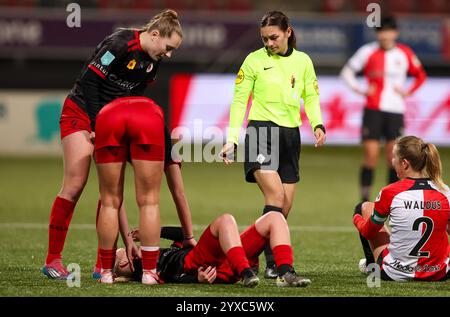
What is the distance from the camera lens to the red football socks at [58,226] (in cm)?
616

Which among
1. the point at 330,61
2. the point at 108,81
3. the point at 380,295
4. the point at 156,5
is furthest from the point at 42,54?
the point at 380,295

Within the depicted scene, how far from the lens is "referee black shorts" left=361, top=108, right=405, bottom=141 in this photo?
34.8 ft

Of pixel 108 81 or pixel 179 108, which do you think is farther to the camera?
pixel 179 108

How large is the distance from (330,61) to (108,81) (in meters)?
13.5

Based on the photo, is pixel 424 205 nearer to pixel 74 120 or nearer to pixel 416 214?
pixel 416 214

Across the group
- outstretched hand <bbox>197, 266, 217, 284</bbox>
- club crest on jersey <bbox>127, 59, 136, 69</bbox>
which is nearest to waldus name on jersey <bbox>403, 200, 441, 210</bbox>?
outstretched hand <bbox>197, 266, 217, 284</bbox>

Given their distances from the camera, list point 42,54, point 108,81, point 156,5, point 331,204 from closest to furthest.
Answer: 1. point 108,81
2. point 331,204
3. point 42,54
4. point 156,5

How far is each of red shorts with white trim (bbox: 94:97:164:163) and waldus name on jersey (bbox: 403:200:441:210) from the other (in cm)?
158

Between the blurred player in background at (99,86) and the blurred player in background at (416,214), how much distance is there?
5.46ft

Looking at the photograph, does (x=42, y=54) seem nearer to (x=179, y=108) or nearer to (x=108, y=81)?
(x=179, y=108)

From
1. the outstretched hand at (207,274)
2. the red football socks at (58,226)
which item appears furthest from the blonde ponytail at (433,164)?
the red football socks at (58,226)

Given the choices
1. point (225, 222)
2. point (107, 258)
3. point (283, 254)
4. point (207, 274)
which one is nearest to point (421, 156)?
point (283, 254)

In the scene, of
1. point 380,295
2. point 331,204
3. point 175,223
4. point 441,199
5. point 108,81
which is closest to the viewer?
→ point 380,295

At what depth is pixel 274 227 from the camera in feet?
17.7
